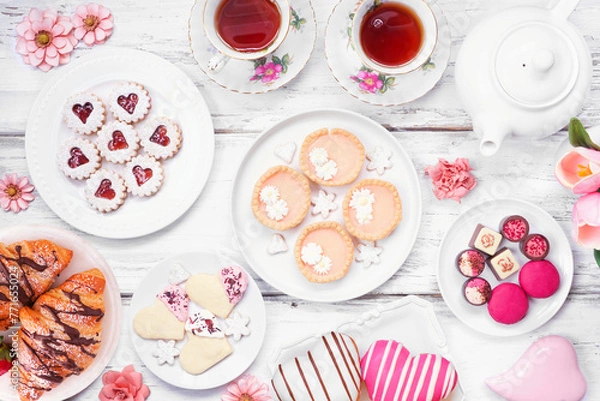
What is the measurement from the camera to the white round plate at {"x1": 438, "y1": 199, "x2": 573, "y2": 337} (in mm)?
1537

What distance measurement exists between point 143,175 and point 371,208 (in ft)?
1.74

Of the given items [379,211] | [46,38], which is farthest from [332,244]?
[46,38]

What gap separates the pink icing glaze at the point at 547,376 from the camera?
1516 millimetres

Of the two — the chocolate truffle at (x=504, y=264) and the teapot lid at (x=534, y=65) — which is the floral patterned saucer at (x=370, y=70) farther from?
the chocolate truffle at (x=504, y=264)

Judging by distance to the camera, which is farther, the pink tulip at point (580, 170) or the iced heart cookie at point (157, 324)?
the iced heart cookie at point (157, 324)

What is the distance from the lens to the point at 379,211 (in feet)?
5.09

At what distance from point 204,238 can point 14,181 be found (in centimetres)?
46

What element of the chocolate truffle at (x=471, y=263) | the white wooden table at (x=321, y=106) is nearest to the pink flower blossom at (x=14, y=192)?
the white wooden table at (x=321, y=106)

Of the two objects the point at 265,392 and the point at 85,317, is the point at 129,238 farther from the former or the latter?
the point at 265,392

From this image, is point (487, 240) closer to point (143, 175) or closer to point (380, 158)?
point (380, 158)

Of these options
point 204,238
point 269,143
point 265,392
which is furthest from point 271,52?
point 265,392

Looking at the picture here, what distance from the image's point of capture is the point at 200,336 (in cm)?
157

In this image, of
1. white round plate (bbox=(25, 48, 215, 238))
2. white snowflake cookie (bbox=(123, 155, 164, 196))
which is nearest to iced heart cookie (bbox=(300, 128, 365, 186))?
white round plate (bbox=(25, 48, 215, 238))

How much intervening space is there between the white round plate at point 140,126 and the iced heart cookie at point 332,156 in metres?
0.23
